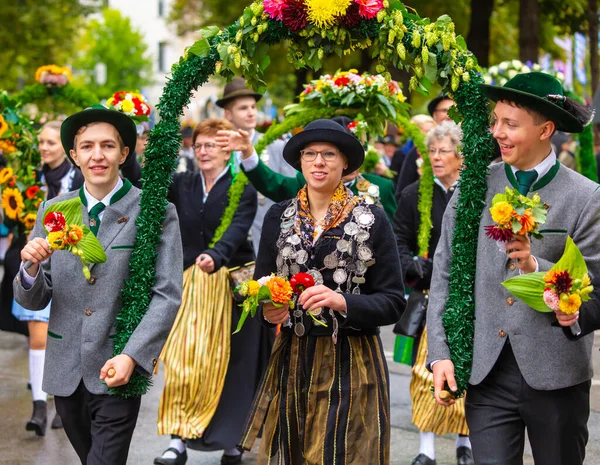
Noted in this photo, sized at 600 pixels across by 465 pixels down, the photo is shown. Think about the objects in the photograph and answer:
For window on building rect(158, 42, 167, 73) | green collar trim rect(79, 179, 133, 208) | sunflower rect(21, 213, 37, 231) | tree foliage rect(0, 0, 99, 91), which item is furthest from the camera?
window on building rect(158, 42, 167, 73)

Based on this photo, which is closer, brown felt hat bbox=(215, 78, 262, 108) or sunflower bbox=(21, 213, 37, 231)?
sunflower bbox=(21, 213, 37, 231)

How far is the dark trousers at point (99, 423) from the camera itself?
461cm

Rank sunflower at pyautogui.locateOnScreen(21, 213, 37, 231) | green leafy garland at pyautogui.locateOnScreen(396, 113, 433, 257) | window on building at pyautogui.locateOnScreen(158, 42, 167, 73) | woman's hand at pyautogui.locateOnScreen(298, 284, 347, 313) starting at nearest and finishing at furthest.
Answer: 1. woman's hand at pyautogui.locateOnScreen(298, 284, 347, 313)
2. green leafy garland at pyautogui.locateOnScreen(396, 113, 433, 257)
3. sunflower at pyautogui.locateOnScreen(21, 213, 37, 231)
4. window on building at pyautogui.locateOnScreen(158, 42, 167, 73)

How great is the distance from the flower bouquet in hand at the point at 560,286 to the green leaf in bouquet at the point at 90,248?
174 cm

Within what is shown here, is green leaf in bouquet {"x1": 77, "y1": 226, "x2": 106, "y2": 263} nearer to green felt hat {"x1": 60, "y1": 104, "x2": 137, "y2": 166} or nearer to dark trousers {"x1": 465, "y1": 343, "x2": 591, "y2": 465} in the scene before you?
green felt hat {"x1": 60, "y1": 104, "x2": 137, "y2": 166}

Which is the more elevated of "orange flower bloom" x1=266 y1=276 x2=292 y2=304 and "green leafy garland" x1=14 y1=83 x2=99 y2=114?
"green leafy garland" x1=14 y1=83 x2=99 y2=114

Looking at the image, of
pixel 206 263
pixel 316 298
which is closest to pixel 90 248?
pixel 316 298

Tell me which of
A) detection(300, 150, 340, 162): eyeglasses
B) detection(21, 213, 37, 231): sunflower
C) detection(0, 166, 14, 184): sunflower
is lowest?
detection(21, 213, 37, 231): sunflower

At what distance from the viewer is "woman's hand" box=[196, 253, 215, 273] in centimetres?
677

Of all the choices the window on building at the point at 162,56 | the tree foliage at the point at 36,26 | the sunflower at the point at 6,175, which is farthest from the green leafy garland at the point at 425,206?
the window on building at the point at 162,56

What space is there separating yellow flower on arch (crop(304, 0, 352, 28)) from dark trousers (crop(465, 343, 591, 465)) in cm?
156

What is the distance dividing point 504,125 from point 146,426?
4459 millimetres

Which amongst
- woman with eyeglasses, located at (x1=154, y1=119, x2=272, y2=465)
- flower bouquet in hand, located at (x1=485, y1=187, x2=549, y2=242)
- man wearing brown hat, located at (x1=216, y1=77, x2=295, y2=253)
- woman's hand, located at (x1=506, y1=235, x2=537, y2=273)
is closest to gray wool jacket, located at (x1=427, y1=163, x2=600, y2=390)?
woman's hand, located at (x1=506, y1=235, x2=537, y2=273)

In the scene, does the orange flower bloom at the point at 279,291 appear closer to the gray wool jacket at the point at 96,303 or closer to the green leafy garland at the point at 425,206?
the gray wool jacket at the point at 96,303
